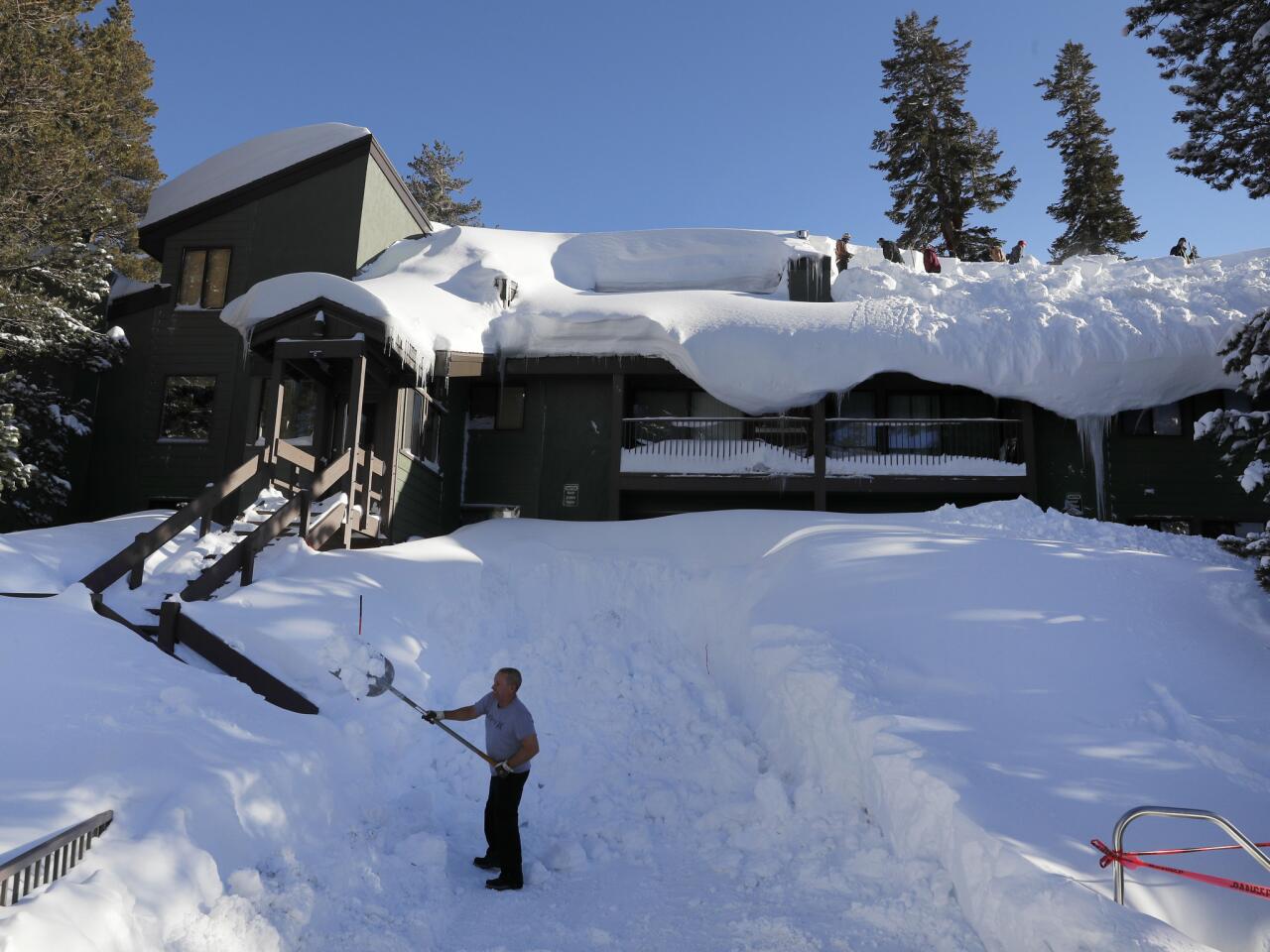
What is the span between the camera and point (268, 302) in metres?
13.6

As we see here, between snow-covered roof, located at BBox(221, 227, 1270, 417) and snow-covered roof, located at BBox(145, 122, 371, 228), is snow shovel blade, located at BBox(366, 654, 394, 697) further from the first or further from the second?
snow-covered roof, located at BBox(145, 122, 371, 228)

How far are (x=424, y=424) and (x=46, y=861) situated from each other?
12082mm

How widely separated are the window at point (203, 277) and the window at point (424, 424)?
6333mm

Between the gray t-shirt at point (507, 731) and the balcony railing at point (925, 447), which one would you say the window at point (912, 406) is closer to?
the balcony railing at point (925, 447)

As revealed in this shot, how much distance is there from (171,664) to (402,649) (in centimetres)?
242

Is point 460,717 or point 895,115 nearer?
point 460,717

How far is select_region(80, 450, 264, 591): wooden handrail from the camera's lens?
29.4 ft

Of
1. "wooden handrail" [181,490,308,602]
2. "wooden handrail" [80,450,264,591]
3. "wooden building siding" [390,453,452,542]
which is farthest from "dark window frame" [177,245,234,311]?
"wooden handrail" [181,490,308,602]

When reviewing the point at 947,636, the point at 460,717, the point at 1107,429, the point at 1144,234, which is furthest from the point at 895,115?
the point at 460,717

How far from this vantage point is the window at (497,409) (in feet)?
56.7

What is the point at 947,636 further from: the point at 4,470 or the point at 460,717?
the point at 4,470

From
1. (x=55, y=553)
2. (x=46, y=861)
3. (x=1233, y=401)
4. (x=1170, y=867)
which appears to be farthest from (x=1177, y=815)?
(x=1233, y=401)

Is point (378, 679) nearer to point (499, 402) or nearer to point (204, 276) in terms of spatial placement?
point (499, 402)

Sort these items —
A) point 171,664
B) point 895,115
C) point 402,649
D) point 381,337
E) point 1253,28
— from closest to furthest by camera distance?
point 171,664 → point 402,649 → point 1253,28 → point 381,337 → point 895,115
